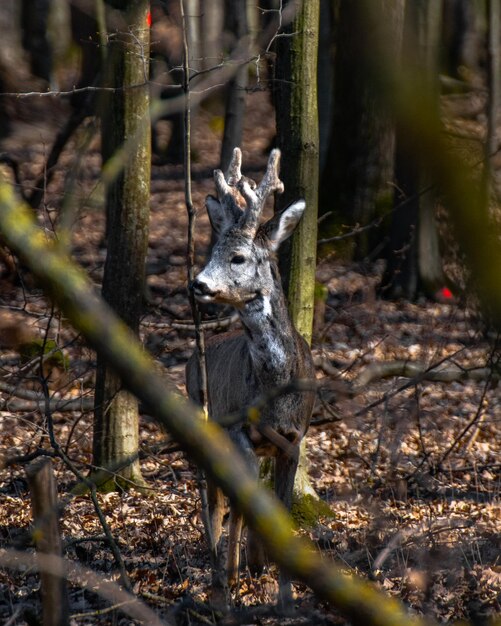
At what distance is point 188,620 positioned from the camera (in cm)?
577

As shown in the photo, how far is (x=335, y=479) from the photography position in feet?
31.0

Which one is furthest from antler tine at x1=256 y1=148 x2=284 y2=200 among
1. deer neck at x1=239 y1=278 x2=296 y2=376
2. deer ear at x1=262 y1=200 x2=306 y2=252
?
deer neck at x1=239 y1=278 x2=296 y2=376

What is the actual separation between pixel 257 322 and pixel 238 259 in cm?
49

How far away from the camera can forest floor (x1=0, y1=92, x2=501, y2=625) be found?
545cm

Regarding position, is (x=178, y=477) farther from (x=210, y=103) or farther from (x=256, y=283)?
(x=210, y=103)

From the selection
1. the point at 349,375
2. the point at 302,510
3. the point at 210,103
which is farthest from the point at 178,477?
the point at 210,103

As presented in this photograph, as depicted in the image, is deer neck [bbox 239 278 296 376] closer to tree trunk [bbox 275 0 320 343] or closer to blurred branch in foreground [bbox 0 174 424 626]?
tree trunk [bbox 275 0 320 343]

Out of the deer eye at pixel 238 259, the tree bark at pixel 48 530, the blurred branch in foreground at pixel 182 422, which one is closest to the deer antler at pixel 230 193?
the deer eye at pixel 238 259

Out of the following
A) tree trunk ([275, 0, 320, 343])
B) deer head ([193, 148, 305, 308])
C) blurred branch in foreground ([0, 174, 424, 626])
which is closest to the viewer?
→ blurred branch in foreground ([0, 174, 424, 626])

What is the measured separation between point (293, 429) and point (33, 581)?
2289mm

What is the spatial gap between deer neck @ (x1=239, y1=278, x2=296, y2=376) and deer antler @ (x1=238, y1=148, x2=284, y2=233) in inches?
20.6

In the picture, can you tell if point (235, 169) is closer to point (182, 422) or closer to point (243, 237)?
point (243, 237)

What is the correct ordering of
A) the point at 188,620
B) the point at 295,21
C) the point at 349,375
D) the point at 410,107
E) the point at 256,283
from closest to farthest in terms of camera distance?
the point at 410,107
the point at 188,620
the point at 256,283
the point at 295,21
the point at 349,375

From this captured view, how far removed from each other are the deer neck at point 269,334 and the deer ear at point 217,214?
0.64 meters
